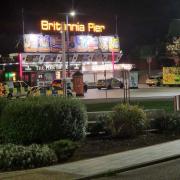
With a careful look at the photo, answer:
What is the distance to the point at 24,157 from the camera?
12414 millimetres

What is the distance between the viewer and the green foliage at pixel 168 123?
1816 cm

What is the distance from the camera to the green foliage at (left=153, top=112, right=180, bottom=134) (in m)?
18.2

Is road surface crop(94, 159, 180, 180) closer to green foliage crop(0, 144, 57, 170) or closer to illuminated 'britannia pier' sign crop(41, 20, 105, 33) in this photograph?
green foliage crop(0, 144, 57, 170)

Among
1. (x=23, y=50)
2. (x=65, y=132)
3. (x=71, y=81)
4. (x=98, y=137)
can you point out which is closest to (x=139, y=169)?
(x=65, y=132)

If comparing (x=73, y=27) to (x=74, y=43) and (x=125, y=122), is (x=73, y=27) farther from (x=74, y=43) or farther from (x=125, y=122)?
(x=125, y=122)

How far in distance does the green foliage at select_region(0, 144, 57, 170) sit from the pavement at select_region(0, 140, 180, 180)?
13.2 inches

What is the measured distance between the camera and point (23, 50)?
213 ft

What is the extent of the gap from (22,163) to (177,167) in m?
3.67

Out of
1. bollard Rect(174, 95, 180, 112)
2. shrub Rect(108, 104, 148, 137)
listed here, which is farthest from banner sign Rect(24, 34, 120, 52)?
shrub Rect(108, 104, 148, 137)

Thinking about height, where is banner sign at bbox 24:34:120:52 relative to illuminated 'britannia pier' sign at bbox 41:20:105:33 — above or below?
below

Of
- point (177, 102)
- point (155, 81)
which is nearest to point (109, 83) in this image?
point (155, 81)

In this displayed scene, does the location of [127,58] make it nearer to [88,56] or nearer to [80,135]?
[88,56]

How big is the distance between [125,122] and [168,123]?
191 cm

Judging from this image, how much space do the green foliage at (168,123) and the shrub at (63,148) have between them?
→ 552 cm
